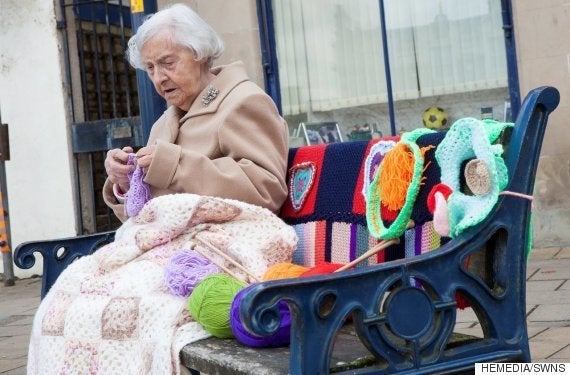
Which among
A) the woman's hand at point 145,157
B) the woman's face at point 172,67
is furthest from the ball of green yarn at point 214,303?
the woman's face at point 172,67

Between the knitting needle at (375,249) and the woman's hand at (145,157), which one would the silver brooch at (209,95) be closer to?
the woman's hand at (145,157)

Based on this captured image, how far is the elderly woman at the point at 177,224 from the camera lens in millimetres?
2990

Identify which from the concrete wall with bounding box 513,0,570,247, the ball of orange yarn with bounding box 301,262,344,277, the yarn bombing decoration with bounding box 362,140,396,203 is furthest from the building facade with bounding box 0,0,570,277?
the ball of orange yarn with bounding box 301,262,344,277

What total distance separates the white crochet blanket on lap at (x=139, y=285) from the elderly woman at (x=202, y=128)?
0.33 ft

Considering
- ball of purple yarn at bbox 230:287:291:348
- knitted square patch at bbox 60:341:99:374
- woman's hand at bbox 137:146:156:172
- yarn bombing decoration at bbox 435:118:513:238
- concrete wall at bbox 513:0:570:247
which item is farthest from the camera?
concrete wall at bbox 513:0:570:247

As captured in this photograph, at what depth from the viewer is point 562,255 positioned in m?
7.43

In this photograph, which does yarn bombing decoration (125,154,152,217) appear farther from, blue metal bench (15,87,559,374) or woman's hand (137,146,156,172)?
blue metal bench (15,87,559,374)

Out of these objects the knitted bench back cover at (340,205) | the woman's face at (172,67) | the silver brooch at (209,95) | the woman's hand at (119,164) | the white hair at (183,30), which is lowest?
the knitted bench back cover at (340,205)

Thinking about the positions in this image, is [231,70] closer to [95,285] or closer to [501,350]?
[95,285]

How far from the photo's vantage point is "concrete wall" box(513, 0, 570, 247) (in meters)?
7.71

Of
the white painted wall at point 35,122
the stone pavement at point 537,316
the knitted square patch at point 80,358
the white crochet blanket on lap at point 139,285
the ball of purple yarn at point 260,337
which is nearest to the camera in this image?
the ball of purple yarn at point 260,337

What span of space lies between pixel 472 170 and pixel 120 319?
3.87ft

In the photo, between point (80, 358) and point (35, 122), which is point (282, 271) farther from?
point (35, 122)

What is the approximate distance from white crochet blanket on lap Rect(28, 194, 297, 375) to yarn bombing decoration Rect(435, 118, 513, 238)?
30.2 inches
